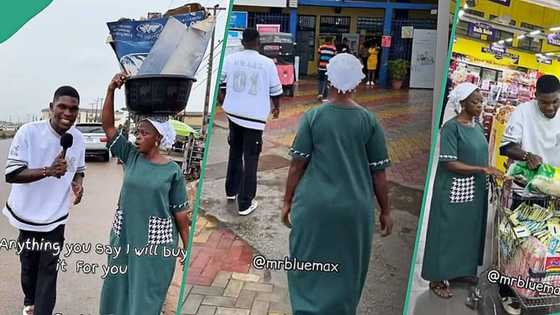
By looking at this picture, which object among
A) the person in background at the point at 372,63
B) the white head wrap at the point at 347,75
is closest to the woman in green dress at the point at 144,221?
the white head wrap at the point at 347,75

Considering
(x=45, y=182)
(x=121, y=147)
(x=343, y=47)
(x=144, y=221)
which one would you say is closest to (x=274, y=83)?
(x=343, y=47)

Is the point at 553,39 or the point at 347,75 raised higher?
the point at 553,39

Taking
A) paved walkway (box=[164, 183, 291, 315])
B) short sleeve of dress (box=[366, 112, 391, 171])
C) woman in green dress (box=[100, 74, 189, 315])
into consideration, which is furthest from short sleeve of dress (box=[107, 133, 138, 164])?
short sleeve of dress (box=[366, 112, 391, 171])

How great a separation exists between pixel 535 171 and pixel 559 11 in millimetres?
682

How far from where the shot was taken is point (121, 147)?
225 centimetres

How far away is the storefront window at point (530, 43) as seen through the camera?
2.21 metres

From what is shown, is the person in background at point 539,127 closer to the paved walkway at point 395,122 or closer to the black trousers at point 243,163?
the paved walkway at point 395,122

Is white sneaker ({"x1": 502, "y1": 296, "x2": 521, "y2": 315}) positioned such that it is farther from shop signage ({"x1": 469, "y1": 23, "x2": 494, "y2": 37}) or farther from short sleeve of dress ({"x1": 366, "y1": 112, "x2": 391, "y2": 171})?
shop signage ({"x1": 469, "y1": 23, "x2": 494, "y2": 37})

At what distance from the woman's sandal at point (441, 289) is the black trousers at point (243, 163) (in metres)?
0.95

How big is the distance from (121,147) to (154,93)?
10.9 inches

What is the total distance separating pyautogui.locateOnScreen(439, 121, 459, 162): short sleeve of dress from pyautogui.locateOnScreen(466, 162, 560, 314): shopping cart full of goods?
208 millimetres

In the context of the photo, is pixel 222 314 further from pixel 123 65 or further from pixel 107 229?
pixel 123 65

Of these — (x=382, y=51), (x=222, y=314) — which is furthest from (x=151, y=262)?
(x=382, y=51)

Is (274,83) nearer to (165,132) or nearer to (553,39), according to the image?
(165,132)
